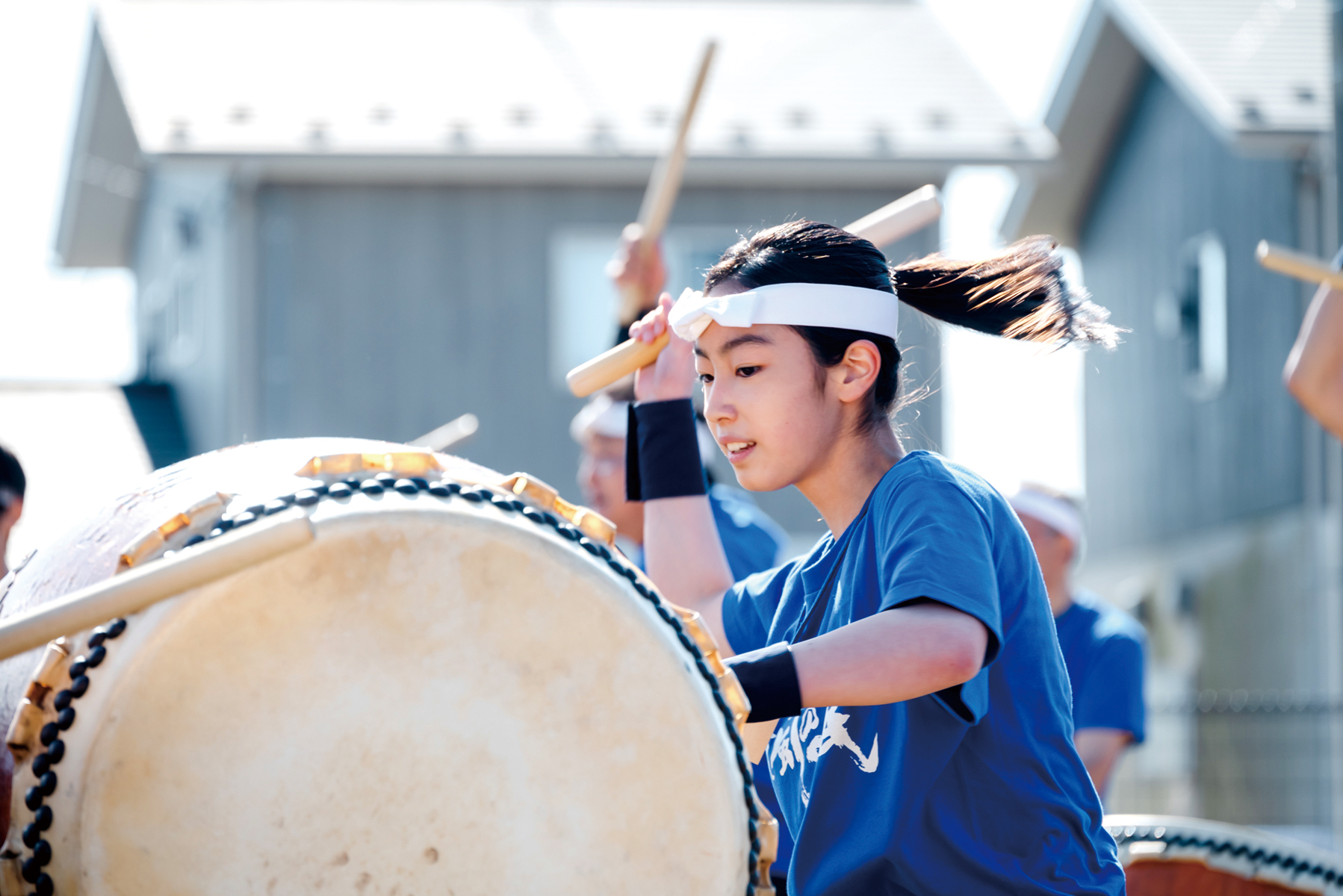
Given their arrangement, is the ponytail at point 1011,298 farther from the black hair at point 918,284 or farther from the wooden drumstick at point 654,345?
the wooden drumstick at point 654,345

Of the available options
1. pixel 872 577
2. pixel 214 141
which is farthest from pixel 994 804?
pixel 214 141

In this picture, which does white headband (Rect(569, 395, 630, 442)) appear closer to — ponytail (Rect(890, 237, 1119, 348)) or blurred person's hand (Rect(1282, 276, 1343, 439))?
blurred person's hand (Rect(1282, 276, 1343, 439))

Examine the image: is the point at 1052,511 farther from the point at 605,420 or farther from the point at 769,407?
the point at 769,407

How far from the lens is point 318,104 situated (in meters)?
9.56

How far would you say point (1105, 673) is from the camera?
408cm

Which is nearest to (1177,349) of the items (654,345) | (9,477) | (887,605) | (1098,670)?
(1098,670)

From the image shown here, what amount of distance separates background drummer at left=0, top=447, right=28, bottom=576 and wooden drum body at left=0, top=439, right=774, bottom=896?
6.68 ft

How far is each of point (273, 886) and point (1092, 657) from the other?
3.23m

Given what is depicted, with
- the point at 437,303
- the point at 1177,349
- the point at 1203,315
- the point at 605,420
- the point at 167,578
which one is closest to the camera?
the point at 167,578

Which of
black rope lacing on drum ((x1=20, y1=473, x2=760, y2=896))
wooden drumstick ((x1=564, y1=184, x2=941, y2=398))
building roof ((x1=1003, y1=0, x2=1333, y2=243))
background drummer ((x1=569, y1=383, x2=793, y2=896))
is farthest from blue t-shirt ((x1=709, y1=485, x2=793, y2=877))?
building roof ((x1=1003, y1=0, x2=1333, y2=243))

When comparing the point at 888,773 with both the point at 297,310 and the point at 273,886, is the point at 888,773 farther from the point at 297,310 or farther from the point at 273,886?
the point at 297,310

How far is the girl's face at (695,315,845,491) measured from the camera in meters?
1.83

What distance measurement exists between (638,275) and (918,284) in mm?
2410

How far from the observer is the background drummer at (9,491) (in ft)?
10.6
